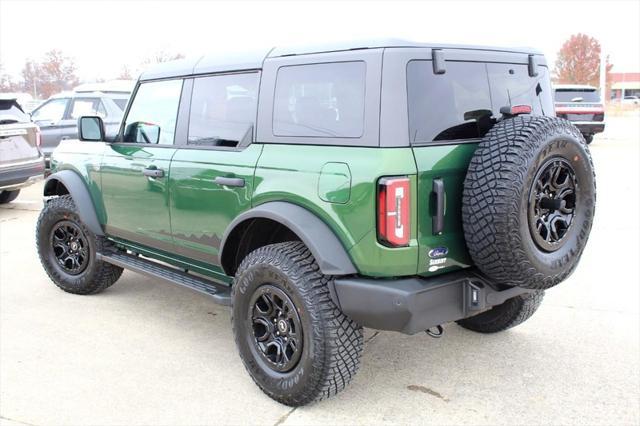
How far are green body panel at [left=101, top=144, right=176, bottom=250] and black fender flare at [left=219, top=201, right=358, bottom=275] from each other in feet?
4.09

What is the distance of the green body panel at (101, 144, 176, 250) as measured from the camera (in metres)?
4.24

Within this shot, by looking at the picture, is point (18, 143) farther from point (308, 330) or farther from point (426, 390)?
point (426, 390)

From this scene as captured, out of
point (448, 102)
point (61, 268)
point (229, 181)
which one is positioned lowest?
point (61, 268)

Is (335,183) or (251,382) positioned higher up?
(335,183)

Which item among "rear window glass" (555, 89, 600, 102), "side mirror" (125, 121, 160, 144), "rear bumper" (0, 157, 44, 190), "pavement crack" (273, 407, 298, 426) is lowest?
"pavement crack" (273, 407, 298, 426)

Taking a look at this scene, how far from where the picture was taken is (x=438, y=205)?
298cm

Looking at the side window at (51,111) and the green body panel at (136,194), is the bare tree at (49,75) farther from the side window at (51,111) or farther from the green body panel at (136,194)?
the green body panel at (136,194)

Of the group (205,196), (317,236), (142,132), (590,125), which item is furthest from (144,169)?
(590,125)

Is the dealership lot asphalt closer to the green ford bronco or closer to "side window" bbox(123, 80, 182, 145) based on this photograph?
the green ford bronco

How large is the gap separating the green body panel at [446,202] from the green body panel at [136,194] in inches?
74.9

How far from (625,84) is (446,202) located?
106045 millimetres

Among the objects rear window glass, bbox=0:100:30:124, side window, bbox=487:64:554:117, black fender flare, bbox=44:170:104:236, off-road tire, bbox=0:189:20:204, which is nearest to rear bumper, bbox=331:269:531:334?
side window, bbox=487:64:554:117

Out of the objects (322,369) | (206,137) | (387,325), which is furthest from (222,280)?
(387,325)

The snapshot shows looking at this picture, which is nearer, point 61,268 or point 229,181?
point 229,181
